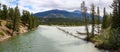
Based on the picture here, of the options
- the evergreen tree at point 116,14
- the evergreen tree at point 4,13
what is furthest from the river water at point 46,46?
the evergreen tree at point 4,13

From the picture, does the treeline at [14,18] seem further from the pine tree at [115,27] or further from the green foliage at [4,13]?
the pine tree at [115,27]

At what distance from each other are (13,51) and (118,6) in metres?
27.1

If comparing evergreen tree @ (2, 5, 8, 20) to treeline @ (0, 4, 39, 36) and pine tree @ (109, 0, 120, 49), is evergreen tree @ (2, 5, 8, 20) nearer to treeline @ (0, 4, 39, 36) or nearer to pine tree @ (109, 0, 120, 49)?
treeline @ (0, 4, 39, 36)

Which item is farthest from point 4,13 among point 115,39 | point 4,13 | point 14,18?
point 115,39

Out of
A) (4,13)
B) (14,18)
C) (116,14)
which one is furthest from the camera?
(4,13)

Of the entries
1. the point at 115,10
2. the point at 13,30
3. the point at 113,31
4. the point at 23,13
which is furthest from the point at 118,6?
the point at 23,13

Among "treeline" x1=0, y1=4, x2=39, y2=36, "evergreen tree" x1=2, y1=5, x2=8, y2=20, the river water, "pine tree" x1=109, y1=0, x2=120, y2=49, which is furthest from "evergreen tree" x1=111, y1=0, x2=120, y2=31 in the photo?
"evergreen tree" x1=2, y1=5, x2=8, y2=20

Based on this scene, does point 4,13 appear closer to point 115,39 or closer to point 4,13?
point 4,13

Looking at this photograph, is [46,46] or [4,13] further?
[4,13]

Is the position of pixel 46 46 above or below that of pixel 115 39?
below

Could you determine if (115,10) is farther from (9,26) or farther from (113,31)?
(9,26)

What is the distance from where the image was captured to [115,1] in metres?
53.8

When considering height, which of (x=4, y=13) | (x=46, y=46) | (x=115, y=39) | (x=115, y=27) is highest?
(x=4, y=13)

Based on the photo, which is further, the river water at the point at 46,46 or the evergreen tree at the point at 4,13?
the evergreen tree at the point at 4,13
